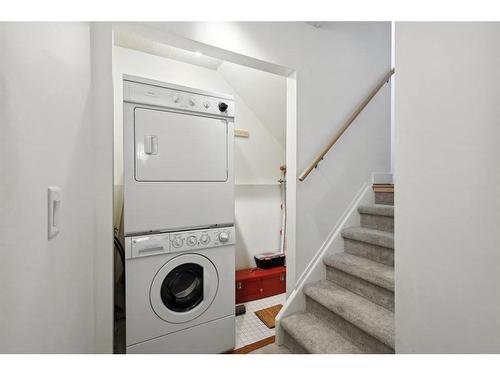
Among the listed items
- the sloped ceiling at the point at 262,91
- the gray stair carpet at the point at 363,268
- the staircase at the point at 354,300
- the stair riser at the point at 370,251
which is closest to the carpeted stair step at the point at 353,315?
the staircase at the point at 354,300

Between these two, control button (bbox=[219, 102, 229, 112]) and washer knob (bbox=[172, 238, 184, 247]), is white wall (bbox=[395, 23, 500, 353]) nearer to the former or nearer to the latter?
control button (bbox=[219, 102, 229, 112])

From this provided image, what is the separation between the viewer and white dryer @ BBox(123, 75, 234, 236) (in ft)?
4.72

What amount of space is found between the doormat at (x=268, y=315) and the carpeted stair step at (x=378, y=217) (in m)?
1.18

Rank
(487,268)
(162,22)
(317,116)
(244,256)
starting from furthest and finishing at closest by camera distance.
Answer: (244,256), (317,116), (162,22), (487,268)

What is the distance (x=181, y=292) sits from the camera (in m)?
1.67

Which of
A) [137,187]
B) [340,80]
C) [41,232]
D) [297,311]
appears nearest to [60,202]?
[41,232]

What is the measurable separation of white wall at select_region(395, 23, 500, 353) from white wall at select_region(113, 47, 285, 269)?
63.6 inches

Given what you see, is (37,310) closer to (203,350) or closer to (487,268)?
(487,268)

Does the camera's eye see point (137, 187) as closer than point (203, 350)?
Yes

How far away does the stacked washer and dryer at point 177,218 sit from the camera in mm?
1447

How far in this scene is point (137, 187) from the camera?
56.8 inches

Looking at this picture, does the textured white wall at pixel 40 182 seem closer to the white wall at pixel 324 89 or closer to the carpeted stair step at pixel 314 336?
the white wall at pixel 324 89

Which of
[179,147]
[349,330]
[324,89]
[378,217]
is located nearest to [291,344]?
[349,330]

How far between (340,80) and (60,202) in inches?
86.2
